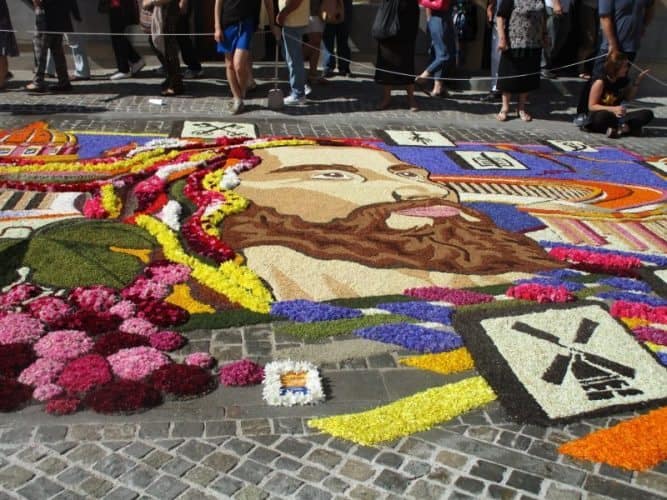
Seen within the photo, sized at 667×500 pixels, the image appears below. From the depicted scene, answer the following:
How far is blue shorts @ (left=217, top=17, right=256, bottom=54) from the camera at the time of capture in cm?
816

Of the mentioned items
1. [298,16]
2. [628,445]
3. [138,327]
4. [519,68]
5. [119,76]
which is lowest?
[628,445]

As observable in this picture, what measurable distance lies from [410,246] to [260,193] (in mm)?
1433

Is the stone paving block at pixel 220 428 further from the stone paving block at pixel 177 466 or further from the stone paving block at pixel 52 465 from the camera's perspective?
the stone paving block at pixel 52 465

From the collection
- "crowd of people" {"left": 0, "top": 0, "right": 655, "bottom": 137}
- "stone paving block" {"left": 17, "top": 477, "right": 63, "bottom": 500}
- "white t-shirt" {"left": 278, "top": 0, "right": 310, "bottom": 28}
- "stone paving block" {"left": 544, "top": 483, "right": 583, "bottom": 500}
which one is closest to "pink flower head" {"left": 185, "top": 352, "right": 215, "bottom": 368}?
"stone paving block" {"left": 17, "top": 477, "right": 63, "bottom": 500}

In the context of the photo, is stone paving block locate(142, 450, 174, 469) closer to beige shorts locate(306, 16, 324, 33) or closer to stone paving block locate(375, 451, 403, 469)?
stone paving block locate(375, 451, 403, 469)

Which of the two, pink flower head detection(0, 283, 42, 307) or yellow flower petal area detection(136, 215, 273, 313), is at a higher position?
pink flower head detection(0, 283, 42, 307)

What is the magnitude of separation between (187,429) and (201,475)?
0.29 metres

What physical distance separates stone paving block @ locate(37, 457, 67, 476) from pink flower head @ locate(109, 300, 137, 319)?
1.06 metres

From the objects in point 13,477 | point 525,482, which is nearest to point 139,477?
point 13,477

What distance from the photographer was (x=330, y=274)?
4.39m

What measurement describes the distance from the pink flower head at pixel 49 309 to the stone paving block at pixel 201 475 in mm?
1293

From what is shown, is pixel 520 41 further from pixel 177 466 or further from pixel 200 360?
pixel 177 466

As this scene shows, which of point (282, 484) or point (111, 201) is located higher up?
point (111, 201)

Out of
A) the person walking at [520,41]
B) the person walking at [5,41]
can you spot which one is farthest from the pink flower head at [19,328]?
the person walking at [5,41]
